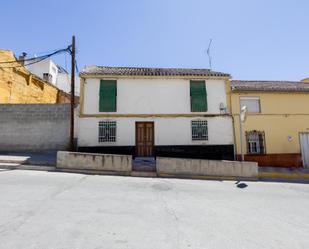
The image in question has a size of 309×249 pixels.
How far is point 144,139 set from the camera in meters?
12.6

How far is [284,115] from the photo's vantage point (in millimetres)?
13539

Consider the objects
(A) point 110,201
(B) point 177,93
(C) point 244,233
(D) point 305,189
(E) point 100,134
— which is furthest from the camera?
(B) point 177,93

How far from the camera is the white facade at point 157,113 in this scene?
12.4 m

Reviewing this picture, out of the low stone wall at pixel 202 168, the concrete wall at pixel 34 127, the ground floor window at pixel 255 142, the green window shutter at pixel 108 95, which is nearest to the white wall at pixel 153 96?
the green window shutter at pixel 108 95

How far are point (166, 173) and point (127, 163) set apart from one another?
182 cm

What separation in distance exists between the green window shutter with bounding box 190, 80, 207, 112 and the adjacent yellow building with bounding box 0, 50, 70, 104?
41.2 ft

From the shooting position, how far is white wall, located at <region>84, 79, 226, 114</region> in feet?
41.4

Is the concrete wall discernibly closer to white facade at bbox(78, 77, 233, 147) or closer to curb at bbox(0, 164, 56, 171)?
white facade at bbox(78, 77, 233, 147)

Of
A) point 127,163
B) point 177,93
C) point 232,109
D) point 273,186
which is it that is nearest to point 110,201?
point 127,163

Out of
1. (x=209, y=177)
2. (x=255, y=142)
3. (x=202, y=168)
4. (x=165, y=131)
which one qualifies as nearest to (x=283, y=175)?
(x=255, y=142)

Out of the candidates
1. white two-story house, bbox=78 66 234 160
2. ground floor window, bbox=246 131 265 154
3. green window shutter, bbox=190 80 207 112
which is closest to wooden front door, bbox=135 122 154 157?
white two-story house, bbox=78 66 234 160

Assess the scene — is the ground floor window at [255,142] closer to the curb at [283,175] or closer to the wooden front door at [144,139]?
the curb at [283,175]

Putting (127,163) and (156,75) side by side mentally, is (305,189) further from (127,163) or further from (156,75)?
(156,75)

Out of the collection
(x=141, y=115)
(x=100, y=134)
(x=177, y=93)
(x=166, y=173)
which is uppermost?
(x=177, y=93)
